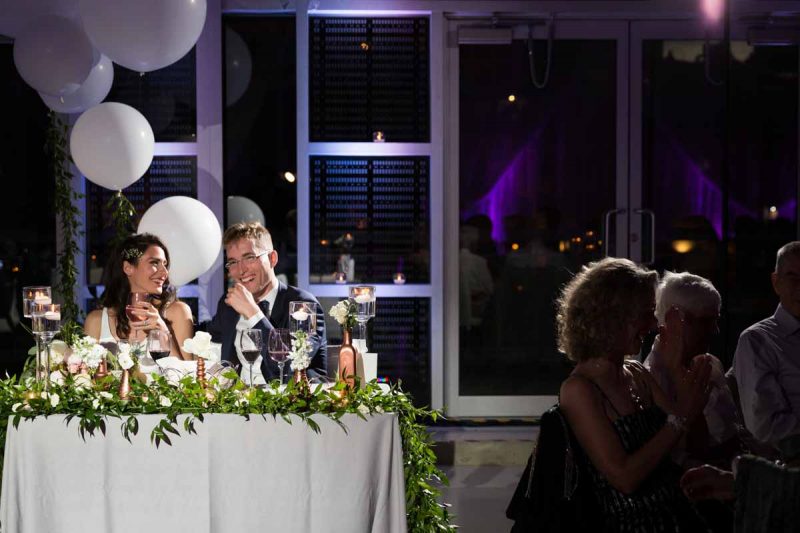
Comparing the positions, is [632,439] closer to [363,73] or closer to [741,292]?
[363,73]

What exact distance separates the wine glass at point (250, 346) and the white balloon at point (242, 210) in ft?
9.65

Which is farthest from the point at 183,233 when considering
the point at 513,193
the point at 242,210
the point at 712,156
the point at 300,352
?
the point at 712,156

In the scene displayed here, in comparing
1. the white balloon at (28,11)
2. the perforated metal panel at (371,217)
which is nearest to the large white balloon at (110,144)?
the white balloon at (28,11)

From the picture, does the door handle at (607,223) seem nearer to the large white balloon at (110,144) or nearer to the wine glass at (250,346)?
the large white balloon at (110,144)

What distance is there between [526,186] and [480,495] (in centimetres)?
210

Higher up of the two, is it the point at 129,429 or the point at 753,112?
the point at 753,112

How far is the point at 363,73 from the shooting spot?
5715 millimetres

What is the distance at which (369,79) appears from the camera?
5723 mm

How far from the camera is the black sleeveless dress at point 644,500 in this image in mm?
2254

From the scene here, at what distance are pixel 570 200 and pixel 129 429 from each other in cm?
379

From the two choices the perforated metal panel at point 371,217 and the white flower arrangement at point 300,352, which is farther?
the perforated metal panel at point 371,217

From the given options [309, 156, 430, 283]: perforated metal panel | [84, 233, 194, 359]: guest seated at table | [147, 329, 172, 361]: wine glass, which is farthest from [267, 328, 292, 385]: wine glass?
[309, 156, 430, 283]: perforated metal panel

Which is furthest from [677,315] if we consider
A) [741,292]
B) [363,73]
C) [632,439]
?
[741,292]

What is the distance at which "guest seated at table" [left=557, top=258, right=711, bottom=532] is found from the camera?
2236mm
